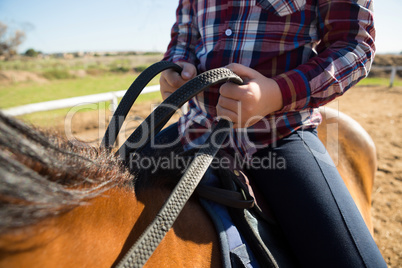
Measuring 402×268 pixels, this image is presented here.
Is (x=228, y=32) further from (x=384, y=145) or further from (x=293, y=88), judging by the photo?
(x=384, y=145)

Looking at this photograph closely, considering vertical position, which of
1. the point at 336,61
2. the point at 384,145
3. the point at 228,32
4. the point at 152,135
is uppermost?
the point at 228,32

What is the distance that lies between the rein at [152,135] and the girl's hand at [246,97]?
0.03 meters

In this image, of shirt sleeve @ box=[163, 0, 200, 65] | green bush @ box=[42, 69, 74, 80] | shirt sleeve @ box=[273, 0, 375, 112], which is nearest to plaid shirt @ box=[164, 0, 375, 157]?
shirt sleeve @ box=[273, 0, 375, 112]

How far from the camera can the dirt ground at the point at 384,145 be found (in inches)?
93.1

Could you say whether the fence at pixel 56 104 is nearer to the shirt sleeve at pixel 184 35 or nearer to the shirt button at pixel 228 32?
the shirt sleeve at pixel 184 35

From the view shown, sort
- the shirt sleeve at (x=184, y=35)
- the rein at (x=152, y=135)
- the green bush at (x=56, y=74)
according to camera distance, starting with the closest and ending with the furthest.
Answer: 1. the rein at (x=152, y=135)
2. the shirt sleeve at (x=184, y=35)
3. the green bush at (x=56, y=74)

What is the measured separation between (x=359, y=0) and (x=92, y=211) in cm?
109

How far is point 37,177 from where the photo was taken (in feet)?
1.38

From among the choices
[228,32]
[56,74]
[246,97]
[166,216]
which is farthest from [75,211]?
[56,74]

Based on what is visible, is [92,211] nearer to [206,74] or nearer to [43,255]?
[43,255]

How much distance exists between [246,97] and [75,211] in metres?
0.54

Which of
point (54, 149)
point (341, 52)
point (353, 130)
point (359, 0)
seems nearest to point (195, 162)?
point (54, 149)

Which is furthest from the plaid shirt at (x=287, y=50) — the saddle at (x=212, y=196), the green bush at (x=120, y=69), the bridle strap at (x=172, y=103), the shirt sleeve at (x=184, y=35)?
the green bush at (x=120, y=69)

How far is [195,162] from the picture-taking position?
628 mm
